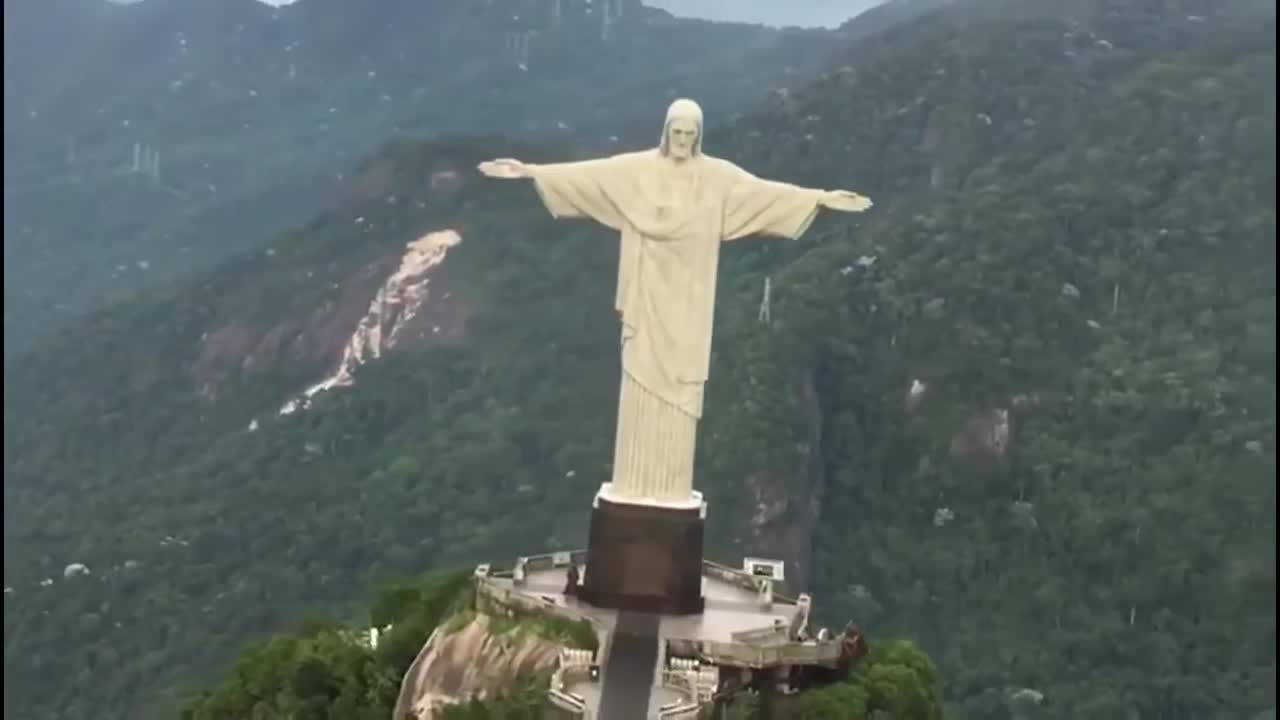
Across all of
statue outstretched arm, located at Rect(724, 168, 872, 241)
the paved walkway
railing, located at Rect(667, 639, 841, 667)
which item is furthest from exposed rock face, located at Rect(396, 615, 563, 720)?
statue outstretched arm, located at Rect(724, 168, 872, 241)

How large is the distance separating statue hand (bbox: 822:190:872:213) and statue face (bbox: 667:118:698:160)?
3.79ft

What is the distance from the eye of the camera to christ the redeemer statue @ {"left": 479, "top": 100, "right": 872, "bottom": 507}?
14.9m

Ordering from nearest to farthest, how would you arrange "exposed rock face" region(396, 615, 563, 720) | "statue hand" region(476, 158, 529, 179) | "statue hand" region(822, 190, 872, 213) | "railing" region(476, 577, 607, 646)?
1. "exposed rock face" region(396, 615, 563, 720)
2. "railing" region(476, 577, 607, 646)
3. "statue hand" region(476, 158, 529, 179)
4. "statue hand" region(822, 190, 872, 213)

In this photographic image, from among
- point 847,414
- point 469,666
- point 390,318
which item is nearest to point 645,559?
point 469,666

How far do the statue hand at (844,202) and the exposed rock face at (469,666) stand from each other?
4281mm

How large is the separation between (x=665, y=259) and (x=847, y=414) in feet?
92.1

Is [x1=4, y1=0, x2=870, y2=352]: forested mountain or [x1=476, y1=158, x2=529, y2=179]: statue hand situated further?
[x1=4, y1=0, x2=870, y2=352]: forested mountain

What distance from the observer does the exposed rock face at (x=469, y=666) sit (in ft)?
40.9

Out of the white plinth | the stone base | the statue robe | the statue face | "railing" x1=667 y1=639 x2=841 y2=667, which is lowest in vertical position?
"railing" x1=667 y1=639 x2=841 y2=667

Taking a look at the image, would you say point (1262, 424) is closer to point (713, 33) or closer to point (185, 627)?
point (185, 627)

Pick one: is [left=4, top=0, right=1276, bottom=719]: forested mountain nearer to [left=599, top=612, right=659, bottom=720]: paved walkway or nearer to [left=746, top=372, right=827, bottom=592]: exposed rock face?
[left=746, top=372, right=827, bottom=592]: exposed rock face

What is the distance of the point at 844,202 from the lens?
14.8 metres

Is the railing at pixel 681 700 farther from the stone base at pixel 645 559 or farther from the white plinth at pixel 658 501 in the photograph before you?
the white plinth at pixel 658 501

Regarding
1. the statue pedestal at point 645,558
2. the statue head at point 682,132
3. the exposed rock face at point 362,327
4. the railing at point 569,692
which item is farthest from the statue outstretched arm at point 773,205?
the exposed rock face at point 362,327
